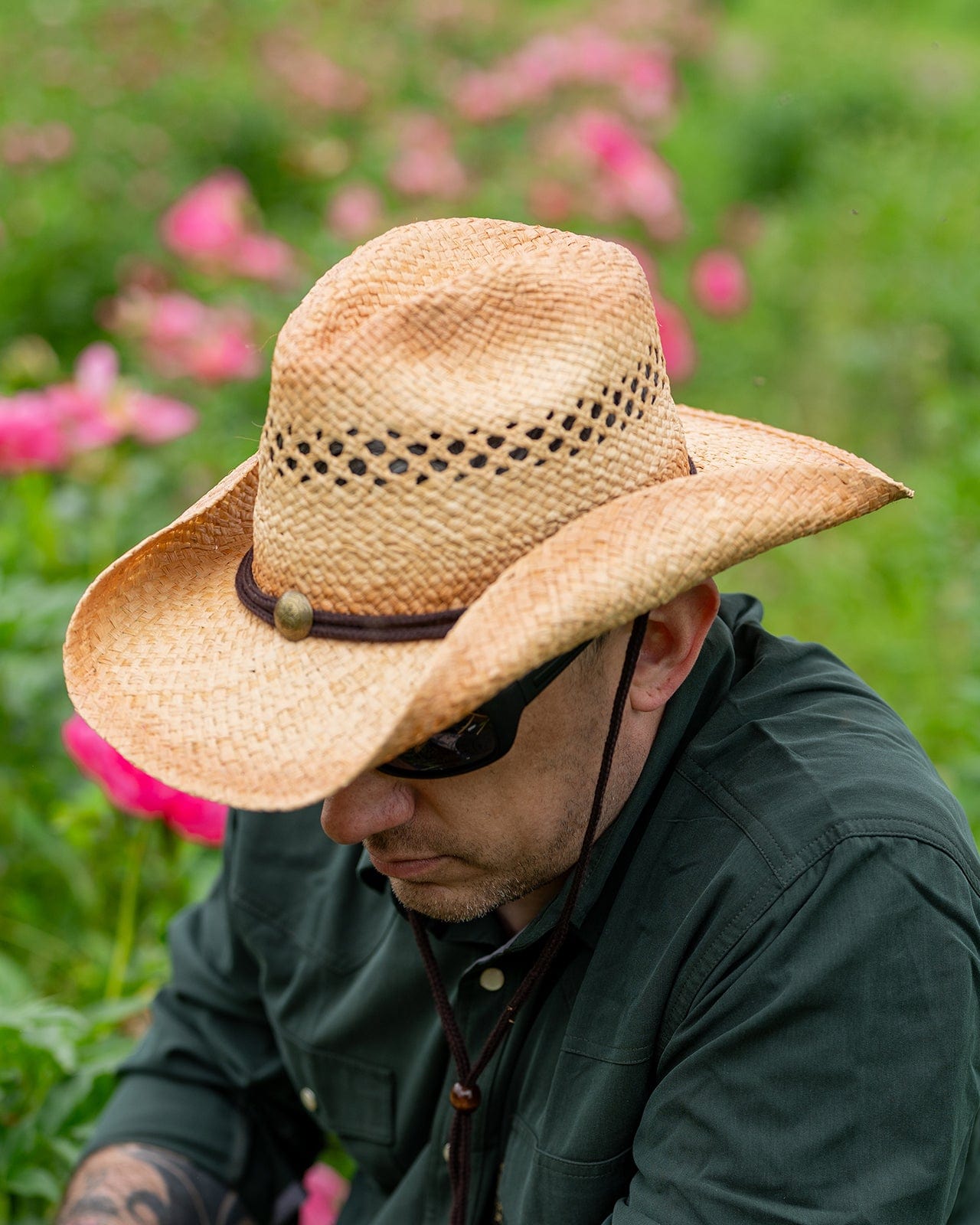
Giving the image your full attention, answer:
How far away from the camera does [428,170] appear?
534cm

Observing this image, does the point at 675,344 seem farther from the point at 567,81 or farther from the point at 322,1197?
the point at 322,1197

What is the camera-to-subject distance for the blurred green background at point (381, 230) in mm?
2936

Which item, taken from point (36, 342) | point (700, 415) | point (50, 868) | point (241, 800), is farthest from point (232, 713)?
point (36, 342)

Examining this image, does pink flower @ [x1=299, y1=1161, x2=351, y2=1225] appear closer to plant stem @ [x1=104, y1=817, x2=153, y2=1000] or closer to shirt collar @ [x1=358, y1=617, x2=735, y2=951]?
plant stem @ [x1=104, y1=817, x2=153, y2=1000]

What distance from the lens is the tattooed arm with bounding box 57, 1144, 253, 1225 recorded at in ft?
6.60

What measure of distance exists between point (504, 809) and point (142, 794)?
105 centimetres

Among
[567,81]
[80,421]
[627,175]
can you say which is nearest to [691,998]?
[80,421]

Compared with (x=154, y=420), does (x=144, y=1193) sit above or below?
below

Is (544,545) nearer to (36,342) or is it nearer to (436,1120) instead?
(436,1120)

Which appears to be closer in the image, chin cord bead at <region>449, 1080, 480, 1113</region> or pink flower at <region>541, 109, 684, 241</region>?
chin cord bead at <region>449, 1080, 480, 1113</region>

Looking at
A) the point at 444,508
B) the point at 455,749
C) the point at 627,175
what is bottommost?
the point at 627,175

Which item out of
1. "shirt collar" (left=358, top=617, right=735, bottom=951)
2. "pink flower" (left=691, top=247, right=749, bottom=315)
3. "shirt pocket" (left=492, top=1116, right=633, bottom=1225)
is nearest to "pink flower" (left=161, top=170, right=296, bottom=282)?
A: "pink flower" (left=691, top=247, right=749, bottom=315)

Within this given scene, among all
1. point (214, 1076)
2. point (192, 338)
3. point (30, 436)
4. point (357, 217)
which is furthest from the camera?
point (357, 217)

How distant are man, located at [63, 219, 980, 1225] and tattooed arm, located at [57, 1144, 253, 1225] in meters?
0.46
